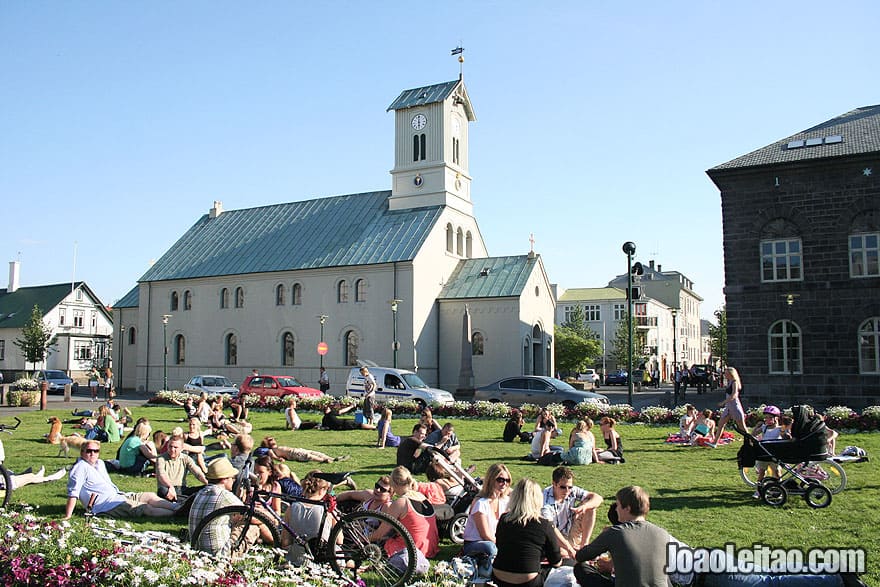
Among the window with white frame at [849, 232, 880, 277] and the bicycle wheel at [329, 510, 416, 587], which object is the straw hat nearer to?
the bicycle wheel at [329, 510, 416, 587]

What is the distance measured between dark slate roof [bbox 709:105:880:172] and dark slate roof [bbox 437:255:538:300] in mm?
15224

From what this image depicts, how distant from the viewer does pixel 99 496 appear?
33.5 feet

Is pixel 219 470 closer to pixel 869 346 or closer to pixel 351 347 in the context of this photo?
pixel 869 346

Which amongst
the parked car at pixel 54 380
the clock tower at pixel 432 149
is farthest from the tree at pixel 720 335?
the parked car at pixel 54 380

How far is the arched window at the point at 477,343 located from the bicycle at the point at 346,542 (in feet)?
117

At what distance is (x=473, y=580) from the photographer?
7176mm

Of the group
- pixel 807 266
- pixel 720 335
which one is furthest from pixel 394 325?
pixel 720 335

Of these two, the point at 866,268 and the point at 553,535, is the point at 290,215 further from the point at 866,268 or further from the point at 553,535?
the point at 553,535

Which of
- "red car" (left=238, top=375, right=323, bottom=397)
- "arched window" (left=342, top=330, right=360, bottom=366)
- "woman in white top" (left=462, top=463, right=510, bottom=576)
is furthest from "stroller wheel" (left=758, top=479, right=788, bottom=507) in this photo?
"arched window" (left=342, top=330, right=360, bottom=366)

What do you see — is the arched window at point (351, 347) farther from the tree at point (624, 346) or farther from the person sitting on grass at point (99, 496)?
the tree at point (624, 346)

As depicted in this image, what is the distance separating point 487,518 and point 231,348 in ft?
149

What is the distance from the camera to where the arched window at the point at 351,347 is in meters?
44.9

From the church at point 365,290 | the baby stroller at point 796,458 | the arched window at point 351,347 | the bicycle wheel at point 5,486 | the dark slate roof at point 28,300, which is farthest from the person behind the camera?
the dark slate roof at point 28,300

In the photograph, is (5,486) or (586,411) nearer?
(5,486)
